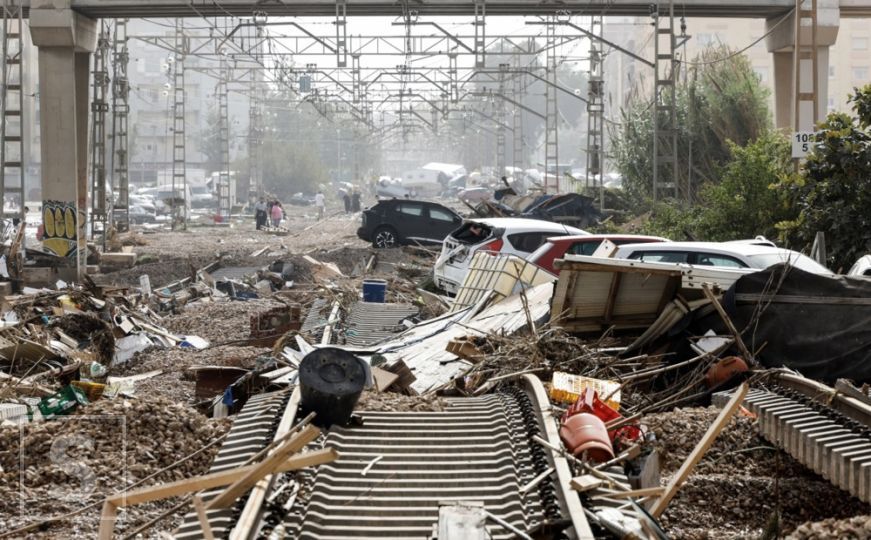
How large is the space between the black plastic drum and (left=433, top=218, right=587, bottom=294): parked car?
1259 centimetres

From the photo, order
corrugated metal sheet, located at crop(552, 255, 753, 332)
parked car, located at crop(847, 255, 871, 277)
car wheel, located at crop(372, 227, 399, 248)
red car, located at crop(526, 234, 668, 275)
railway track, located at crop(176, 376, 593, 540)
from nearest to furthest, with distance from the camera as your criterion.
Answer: railway track, located at crop(176, 376, 593, 540)
corrugated metal sheet, located at crop(552, 255, 753, 332)
parked car, located at crop(847, 255, 871, 277)
red car, located at crop(526, 234, 668, 275)
car wheel, located at crop(372, 227, 399, 248)

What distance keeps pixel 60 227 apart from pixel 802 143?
727 inches

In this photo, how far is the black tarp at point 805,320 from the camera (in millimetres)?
11961

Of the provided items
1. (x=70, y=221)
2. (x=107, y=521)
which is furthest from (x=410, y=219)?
(x=107, y=521)

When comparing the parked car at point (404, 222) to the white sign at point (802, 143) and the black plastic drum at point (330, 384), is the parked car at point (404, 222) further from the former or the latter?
the black plastic drum at point (330, 384)

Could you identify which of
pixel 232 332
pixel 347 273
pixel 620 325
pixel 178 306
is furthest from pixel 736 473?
pixel 347 273

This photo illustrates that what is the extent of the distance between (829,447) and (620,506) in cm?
223

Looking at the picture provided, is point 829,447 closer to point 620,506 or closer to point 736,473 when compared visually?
point 736,473

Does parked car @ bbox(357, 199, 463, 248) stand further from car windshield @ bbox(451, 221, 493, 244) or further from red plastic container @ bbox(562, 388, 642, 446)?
red plastic container @ bbox(562, 388, 642, 446)

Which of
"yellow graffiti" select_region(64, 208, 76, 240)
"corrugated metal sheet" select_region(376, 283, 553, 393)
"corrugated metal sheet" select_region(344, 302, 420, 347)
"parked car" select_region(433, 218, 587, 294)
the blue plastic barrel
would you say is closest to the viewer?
"corrugated metal sheet" select_region(376, 283, 553, 393)

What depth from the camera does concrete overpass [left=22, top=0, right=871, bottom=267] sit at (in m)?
29.8

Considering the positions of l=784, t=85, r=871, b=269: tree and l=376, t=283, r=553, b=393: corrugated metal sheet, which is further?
l=784, t=85, r=871, b=269: tree

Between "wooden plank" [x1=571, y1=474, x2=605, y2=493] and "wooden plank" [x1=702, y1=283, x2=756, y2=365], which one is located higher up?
"wooden plank" [x1=702, y1=283, x2=756, y2=365]

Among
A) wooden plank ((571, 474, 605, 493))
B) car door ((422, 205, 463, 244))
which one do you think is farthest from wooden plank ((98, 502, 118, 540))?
car door ((422, 205, 463, 244))
